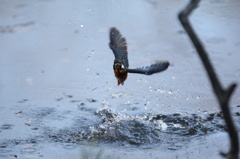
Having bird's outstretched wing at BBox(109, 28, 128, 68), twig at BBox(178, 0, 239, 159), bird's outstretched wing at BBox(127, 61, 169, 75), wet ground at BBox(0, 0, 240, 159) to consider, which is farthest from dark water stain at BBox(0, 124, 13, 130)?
twig at BBox(178, 0, 239, 159)

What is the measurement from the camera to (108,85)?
646 centimetres

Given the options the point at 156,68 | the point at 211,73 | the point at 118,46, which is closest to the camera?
the point at 211,73

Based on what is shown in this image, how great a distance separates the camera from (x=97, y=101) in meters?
6.00

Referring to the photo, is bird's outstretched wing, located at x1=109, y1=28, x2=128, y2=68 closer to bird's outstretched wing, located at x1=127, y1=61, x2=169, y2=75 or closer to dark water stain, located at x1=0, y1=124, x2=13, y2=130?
bird's outstretched wing, located at x1=127, y1=61, x2=169, y2=75

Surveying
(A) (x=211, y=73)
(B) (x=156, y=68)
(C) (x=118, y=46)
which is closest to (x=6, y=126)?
(C) (x=118, y=46)

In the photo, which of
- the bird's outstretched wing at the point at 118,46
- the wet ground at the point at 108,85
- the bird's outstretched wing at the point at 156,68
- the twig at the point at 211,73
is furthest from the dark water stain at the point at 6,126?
the twig at the point at 211,73

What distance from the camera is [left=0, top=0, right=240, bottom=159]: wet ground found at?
4.92 metres

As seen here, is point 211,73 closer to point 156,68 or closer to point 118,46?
point 156,68

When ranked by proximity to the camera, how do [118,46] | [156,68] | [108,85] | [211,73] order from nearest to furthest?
[211,73]
[156,68]
[118,46]
[108,85]

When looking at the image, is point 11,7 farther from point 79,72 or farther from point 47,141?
point 47,141

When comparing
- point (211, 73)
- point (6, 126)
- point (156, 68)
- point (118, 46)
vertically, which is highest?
point (211, 73)

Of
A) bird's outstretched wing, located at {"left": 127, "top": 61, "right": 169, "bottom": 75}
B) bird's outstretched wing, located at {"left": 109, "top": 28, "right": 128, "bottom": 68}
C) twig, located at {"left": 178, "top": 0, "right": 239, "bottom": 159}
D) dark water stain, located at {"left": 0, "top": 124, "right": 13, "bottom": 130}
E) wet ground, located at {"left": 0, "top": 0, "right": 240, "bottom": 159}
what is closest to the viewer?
twig, located at {"left": 178, "top": 0, "right": 239, "bottom": 159}

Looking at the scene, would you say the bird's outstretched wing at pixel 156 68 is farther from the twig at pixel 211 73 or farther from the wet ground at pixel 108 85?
the twig at pixel 211 73

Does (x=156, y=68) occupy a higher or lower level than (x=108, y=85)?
higher
